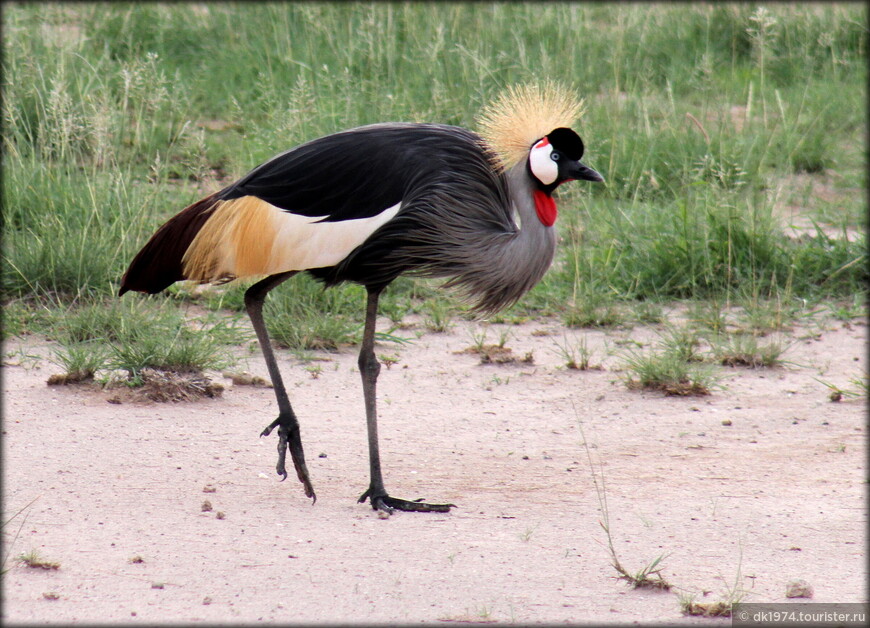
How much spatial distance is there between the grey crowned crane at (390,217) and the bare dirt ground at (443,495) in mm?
307

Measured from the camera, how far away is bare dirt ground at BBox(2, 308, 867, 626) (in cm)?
279

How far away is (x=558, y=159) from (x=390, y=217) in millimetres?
572

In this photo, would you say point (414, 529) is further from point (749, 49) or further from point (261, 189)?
point (749, 49)

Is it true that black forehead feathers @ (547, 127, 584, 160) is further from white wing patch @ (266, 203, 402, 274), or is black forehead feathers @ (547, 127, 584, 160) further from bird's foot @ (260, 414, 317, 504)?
bird's foot @ (260, 414, 317, 504)

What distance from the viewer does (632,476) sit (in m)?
3.75

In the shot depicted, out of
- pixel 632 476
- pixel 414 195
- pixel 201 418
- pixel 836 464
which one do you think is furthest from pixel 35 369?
pixel 836 464

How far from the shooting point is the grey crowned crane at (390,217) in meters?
3.39

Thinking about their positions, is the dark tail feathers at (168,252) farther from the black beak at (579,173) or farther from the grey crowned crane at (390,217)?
the black beak at (579,173)

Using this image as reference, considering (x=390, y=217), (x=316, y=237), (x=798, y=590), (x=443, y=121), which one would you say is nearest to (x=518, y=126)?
(x=390, y=217)

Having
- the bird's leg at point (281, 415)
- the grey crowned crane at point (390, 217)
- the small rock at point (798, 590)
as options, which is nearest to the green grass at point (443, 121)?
the bird's leg at point (281, 415)

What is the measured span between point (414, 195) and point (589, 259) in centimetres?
228

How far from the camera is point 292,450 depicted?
3.46 metres

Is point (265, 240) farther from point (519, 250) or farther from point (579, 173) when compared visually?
point (579, 173)

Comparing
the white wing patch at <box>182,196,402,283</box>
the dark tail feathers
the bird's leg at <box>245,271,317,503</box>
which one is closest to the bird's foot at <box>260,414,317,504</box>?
the bird's leg at <box>245,271,317,503</box>
